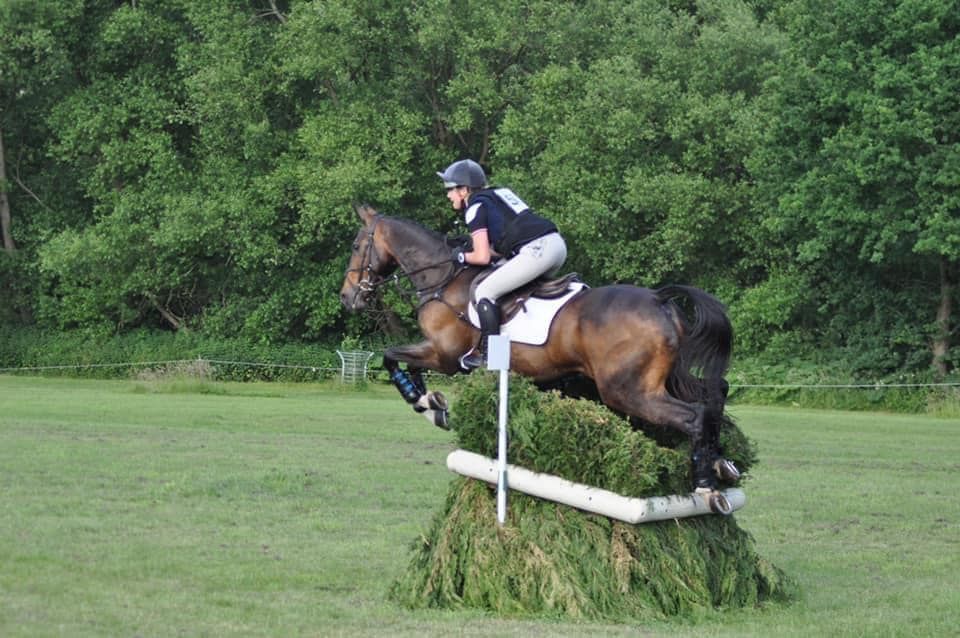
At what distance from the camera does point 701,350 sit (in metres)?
9.93

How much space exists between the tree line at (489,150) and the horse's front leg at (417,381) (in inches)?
1095

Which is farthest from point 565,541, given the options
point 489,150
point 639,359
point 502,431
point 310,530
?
point 489,150

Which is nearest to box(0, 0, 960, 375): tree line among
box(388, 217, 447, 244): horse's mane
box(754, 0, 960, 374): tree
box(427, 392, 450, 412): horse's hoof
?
box(754, 0, 960, 374): tree

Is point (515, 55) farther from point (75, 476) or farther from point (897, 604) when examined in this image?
point (897, 604)

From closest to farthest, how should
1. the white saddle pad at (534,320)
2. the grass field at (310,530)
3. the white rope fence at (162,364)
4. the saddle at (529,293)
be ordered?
the grass field at (310,530), the white saddle pad at (534,320), the saddle at (529,293), the white rope fence at (162,364)

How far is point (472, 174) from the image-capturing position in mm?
10633

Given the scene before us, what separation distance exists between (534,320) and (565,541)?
69.3 inches

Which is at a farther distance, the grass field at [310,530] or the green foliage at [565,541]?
the green foliage at [565,541]

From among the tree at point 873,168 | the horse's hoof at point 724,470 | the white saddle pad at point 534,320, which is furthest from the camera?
the tree at point 873,168

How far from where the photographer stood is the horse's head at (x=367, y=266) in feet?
38.7

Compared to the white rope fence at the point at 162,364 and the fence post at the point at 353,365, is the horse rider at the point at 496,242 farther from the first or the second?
the white rope fence at the point at 162,364

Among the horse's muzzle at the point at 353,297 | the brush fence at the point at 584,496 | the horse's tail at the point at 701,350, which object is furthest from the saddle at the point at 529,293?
the horse's muzzle at the point at 353,297

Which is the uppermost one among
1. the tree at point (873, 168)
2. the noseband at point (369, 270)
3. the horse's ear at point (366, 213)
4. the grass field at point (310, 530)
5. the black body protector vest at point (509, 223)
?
the tree at point (873, 168)

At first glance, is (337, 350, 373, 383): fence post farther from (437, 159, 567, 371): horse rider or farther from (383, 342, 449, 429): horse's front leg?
(437, 159, 567, 371): horse rider
